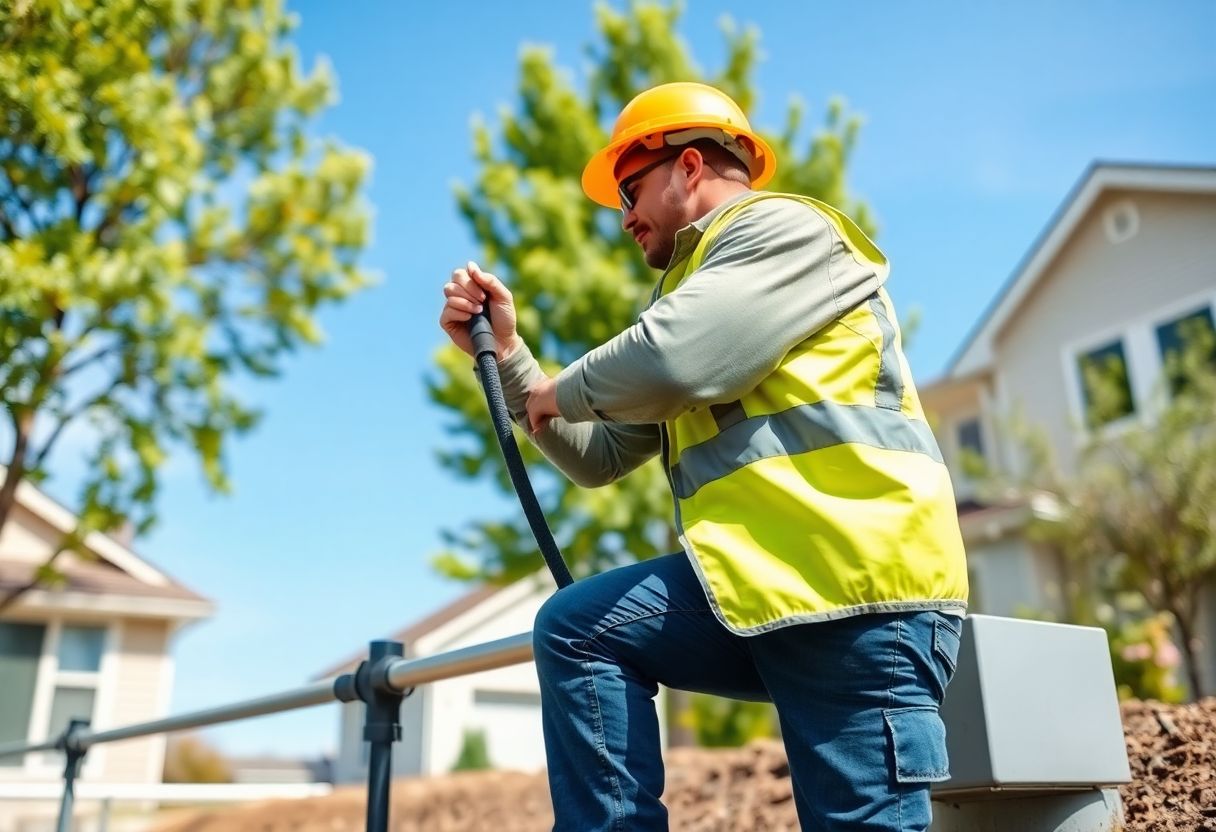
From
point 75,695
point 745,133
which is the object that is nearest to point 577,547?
point 75,695

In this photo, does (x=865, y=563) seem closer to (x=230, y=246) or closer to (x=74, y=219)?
(x=74, y=219)

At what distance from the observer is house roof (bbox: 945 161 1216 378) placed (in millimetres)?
13000

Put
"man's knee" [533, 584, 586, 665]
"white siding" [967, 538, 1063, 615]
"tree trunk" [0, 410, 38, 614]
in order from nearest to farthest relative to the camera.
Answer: "man's knee" [533, 584, 586, 665], "tree trunk" [0, 410, 38, 614], "white siding" [967, 538, 1063, 615]

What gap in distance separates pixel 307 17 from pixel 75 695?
847 cm

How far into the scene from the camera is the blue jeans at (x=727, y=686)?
142 centimetres

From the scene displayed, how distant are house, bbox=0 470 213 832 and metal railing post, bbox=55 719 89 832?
8.30m

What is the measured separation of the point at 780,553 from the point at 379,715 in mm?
1415

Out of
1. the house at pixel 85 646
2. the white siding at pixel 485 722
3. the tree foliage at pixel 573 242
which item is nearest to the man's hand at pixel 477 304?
the tree foliage at pixel 573 242

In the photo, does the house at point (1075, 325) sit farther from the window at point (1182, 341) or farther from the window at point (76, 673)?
the window at point (76, 673)

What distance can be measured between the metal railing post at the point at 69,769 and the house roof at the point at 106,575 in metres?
8.73

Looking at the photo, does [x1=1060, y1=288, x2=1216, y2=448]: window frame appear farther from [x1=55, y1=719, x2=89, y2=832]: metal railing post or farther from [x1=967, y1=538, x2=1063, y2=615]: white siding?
[x1=55, y1=719, x2=89, y2=832]: metal railing post

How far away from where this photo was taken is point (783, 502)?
149 cm

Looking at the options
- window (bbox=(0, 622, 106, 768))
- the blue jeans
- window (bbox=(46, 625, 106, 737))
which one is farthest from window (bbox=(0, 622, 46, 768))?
the blue jeans

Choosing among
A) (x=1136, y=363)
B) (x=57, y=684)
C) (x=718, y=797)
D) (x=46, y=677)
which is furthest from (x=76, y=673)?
(x=1136, y=363)
